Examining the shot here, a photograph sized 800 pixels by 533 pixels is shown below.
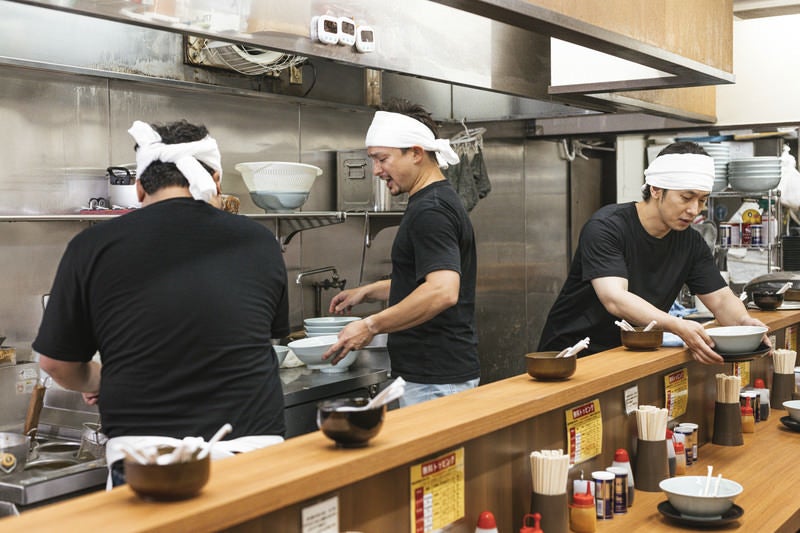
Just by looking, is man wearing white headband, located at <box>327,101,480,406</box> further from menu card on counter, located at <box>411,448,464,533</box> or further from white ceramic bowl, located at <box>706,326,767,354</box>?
menu card on counter, located at <box>411,448,464,533</box>

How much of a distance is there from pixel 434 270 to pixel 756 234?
17.6 feet

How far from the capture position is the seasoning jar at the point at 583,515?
238cm

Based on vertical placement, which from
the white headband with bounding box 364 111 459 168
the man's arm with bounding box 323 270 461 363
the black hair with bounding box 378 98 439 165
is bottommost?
the man's arm with bounding box 323 270 461 363

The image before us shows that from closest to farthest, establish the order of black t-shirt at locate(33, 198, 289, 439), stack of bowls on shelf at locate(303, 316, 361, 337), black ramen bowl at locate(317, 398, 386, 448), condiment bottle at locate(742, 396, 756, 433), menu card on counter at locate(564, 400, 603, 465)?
1. black ramen bowl at locate(317, 398, 386, 448)
2. black t-shirt at locate(33, 198, 289, 439)
3. menu card on counter at locate(564, 400, 603, 465)
4. condiment bottle at locate(742, 396, 756, 433)
5. stack of bowls on shelf at locate(303, 316, 361, 337)

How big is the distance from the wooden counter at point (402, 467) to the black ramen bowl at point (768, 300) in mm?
1336

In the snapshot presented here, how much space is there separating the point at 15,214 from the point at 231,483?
8.15 ft

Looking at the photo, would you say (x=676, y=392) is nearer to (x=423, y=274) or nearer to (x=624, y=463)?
(x=624, y=463)

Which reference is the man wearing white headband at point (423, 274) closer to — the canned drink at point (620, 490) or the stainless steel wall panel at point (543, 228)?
the canned drink at point (620, 490)

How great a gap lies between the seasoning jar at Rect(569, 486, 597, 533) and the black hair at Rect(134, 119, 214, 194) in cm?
126

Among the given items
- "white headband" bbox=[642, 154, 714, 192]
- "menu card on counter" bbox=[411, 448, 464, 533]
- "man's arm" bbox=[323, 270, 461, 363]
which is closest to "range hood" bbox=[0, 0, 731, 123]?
"white headband" bbox=[642, 154, 714, 192]

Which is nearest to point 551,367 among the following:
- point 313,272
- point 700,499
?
point 700,499

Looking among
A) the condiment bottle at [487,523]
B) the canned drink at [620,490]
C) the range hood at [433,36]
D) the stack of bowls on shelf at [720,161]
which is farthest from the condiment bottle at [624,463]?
the stack of bowls on shelf at [720,161]

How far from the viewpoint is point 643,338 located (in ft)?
10.4

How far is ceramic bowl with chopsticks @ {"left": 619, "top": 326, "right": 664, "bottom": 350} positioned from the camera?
318 centimetres
